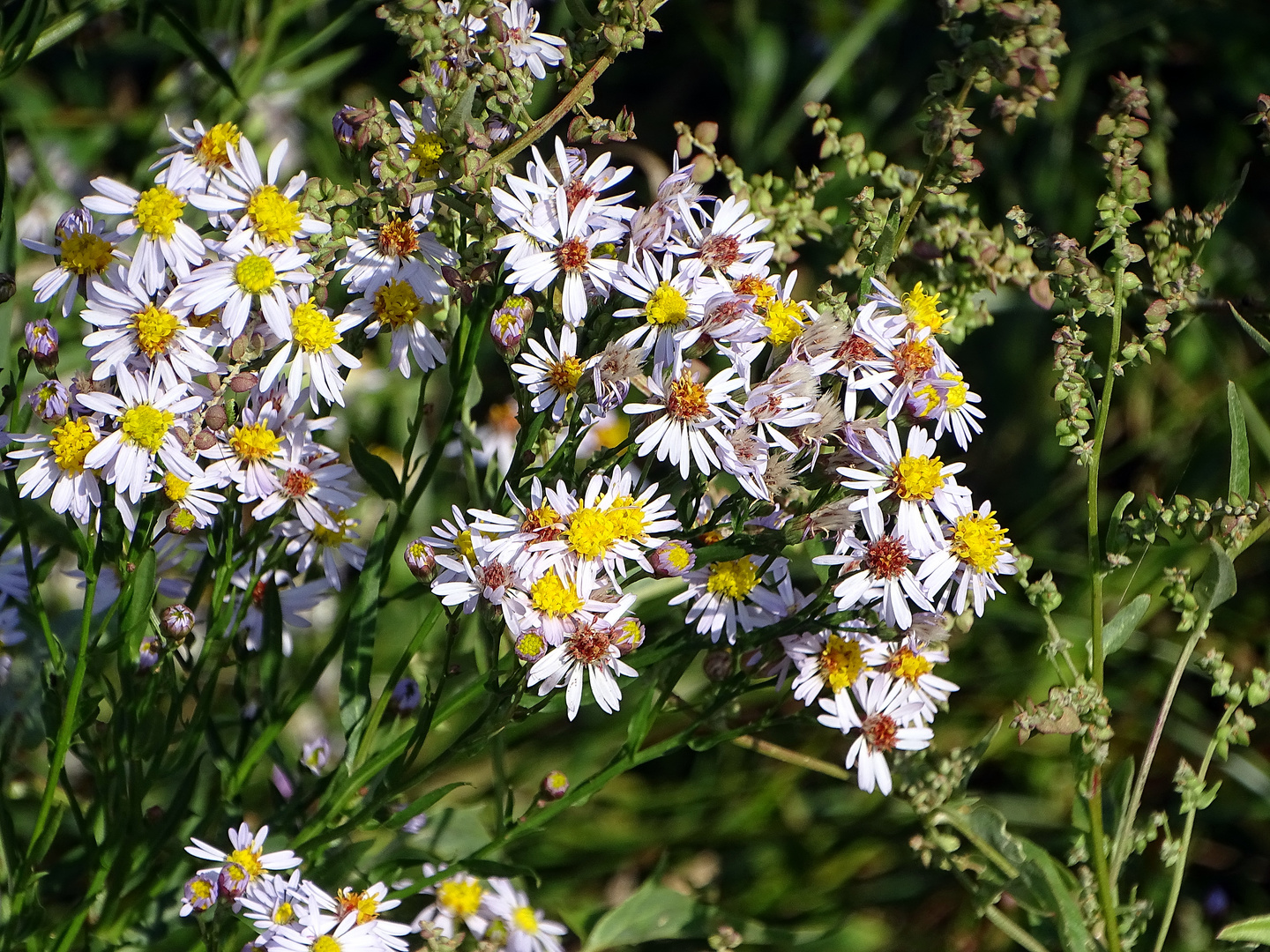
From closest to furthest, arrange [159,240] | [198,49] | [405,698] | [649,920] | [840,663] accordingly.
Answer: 1. [159,240]
2. [840,663]
3. [405,698]
4. [198,49]
5. [649,920]

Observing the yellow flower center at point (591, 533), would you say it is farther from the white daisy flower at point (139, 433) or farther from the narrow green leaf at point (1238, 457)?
the narrow green leaf at point (1238, 457)

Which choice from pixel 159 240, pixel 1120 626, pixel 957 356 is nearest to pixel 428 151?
pixel 159 240

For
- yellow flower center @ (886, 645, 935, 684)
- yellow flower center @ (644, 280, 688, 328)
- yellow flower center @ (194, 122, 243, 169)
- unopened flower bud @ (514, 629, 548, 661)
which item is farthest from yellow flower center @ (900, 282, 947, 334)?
yellow flower center @ (194, 122, 243, 169)

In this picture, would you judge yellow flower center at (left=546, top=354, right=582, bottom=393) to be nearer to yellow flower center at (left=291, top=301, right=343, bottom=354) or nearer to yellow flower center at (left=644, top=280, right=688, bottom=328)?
yellow flower center at (left=644, top=280, right=688, bottom=328)

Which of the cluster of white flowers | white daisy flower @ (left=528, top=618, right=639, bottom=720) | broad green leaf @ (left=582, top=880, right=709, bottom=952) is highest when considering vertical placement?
white daisy flower @ (left=528, top=618, right=639, bottom=720)

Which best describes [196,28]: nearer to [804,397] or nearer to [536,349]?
[536,349]

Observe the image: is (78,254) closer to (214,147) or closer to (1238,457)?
(214,147)

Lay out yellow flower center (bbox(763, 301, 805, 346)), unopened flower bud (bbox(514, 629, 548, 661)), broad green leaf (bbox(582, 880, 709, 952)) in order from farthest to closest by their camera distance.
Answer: broad green leaf (bbox(582, 880, 709, 952)), yellow flower center (bbox(763, 301, 805, 346)), unopened flower bud (bbox(514, 629, 548, 661))
